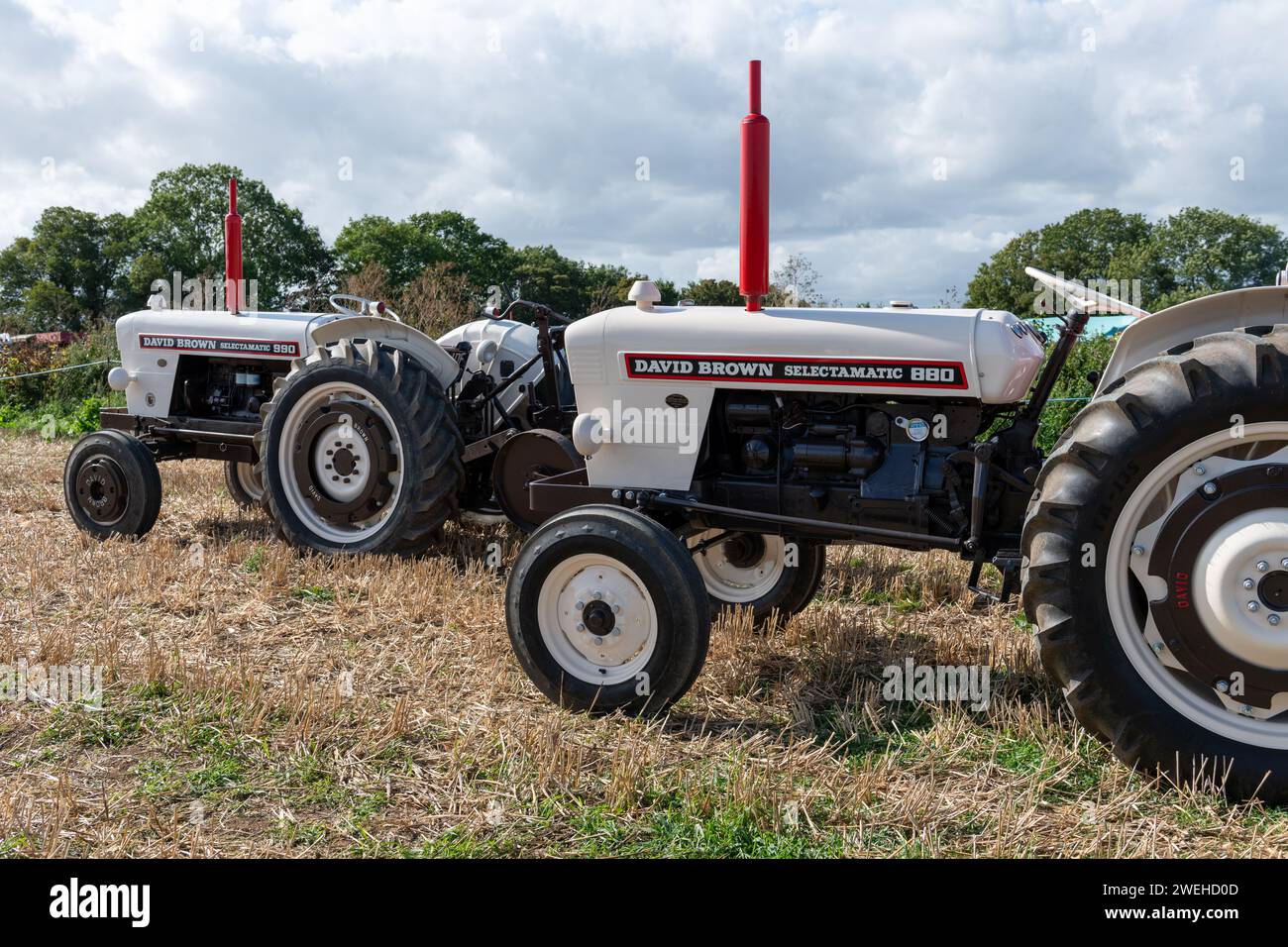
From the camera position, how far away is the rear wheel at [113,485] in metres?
6.80

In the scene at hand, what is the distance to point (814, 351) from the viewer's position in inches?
149

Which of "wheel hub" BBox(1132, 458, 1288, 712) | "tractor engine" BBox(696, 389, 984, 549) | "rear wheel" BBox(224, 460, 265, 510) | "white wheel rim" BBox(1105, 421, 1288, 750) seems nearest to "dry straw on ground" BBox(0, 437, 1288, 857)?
"white wheel rim" BBox(1105, 421, 1288, 750)

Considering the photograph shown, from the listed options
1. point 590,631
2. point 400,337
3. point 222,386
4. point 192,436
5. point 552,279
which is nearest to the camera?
point 590,631

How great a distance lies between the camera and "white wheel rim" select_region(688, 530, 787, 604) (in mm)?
4949

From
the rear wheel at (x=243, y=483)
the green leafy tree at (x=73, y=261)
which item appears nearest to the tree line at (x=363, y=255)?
the green leafy tree at (x=73, y=261)

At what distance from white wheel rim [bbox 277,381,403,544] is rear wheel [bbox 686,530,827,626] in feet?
7.08

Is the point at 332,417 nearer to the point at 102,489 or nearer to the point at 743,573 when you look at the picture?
the point at 102,489

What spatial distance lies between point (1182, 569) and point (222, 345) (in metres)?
6.57

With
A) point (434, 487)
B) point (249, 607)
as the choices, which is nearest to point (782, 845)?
point (249, 607)

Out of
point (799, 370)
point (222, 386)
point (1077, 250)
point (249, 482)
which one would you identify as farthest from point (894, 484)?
point (1077, 250)

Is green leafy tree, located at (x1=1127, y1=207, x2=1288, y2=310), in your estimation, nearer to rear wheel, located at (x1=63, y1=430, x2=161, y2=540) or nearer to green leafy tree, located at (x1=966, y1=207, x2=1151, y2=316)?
green leafy tree, located at (x1=966, y1=207, x2=1151, y2=316)

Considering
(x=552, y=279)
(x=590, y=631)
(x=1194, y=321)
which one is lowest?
(x=590, y=631)

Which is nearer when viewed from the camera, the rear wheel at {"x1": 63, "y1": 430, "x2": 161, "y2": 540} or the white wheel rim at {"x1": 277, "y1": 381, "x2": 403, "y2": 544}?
the white wheel rim at {"x1": 277, "y1": 381, "x2": 403, "y2": 544}

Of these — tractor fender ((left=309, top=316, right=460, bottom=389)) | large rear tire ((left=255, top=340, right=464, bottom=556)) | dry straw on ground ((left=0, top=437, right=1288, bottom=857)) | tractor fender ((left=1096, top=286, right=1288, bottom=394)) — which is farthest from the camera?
tractor fender ((left=309, top=316, right=460, bottom=389))
